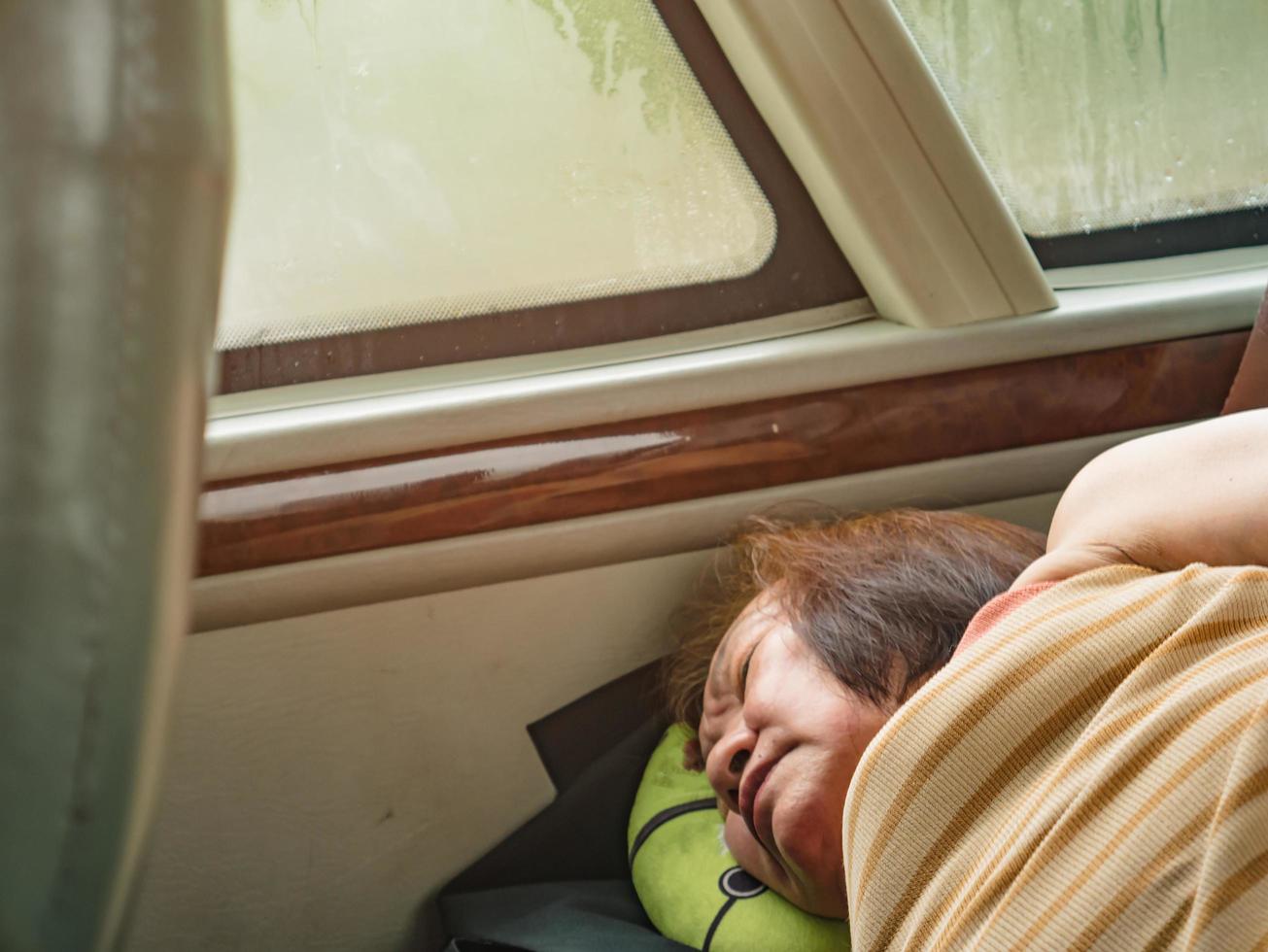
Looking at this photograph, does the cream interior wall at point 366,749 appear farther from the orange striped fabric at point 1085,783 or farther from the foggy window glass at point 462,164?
the orange striped fabric at point 1085,783

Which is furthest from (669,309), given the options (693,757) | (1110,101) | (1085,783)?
(1085,783)

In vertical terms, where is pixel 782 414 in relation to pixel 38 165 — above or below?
below

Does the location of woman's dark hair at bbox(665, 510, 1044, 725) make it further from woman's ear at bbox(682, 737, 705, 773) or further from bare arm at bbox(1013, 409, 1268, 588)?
bare arm at bbox(1013, 409, 1268, 588)

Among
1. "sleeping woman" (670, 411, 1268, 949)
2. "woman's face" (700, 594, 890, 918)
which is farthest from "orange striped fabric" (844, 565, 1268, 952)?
"woman's face" (700, 594, 890, 918)

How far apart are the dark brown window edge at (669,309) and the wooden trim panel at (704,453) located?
0.46ft

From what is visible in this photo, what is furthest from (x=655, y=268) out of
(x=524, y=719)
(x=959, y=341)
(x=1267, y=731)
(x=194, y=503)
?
(x=194, y=503)

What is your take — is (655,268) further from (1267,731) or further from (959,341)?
(1267,731)

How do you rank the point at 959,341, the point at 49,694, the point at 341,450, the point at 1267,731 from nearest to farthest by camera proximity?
the point at 49,694, the point at 1267,731, the point at 341,450, the point at 959,341

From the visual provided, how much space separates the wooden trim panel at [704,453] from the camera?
1.16m

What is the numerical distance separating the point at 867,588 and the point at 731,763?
0.69 feet

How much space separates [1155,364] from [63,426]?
1276 millimetres

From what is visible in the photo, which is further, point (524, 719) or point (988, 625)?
point (524, 719)

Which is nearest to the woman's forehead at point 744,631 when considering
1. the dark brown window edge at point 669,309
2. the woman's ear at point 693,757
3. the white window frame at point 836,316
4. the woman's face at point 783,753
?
the woman's face at point 783,753

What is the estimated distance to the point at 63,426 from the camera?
10.1 inches
